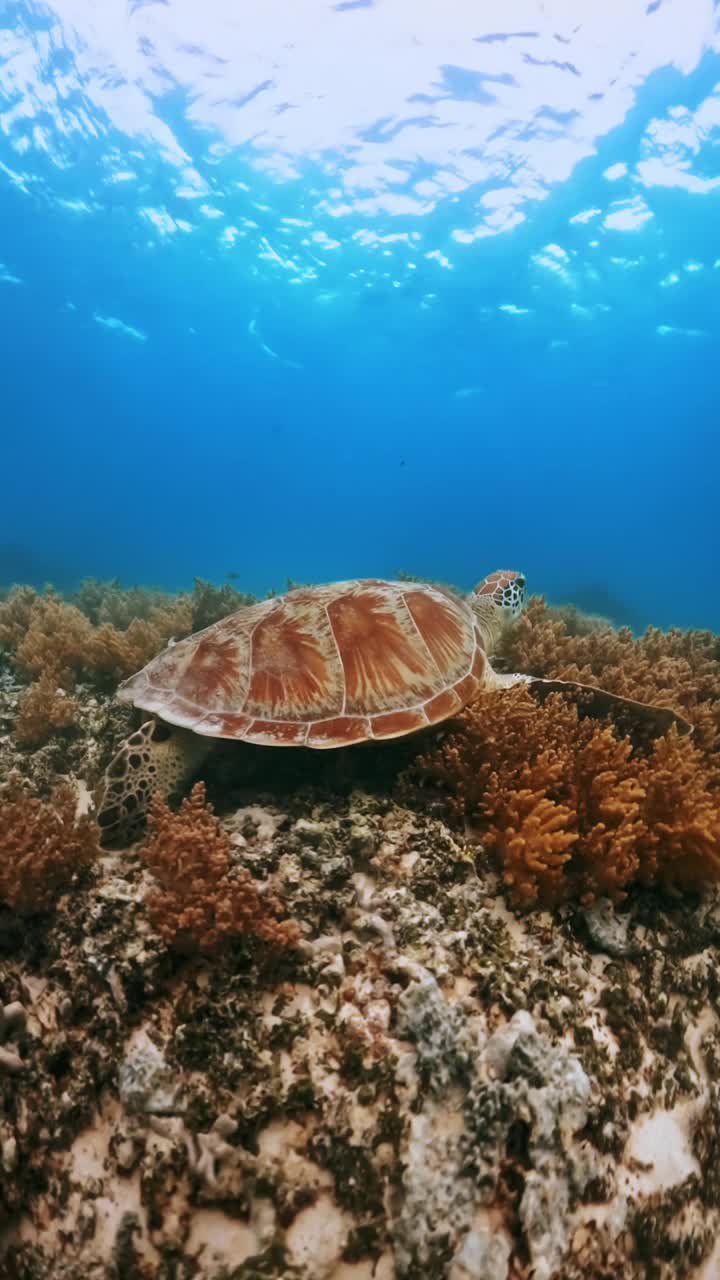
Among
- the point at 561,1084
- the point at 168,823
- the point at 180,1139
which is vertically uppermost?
the point at 168,823

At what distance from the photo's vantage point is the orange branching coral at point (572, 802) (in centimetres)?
297

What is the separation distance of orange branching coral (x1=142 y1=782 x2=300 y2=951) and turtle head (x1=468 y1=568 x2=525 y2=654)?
10.8ft

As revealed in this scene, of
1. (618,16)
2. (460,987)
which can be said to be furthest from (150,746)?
(618,16)

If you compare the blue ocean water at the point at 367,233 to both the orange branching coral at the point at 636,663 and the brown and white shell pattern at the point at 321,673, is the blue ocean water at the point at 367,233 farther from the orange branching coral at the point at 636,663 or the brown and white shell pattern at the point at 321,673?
the brown and white shell pattern at the point at 321,673

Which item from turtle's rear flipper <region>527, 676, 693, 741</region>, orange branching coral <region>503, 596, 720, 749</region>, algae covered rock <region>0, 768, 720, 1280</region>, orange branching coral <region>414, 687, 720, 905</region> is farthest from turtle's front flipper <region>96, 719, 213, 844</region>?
orange branching coral <region>503, 596, 720, 749</region>

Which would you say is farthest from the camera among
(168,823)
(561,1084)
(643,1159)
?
(168,823)

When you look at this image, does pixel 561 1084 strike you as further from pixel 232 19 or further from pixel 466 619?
pixel 232 19

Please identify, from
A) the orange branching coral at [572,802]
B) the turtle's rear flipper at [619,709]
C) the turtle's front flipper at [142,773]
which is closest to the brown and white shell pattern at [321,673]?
the turtle's front flipper at [142,773]

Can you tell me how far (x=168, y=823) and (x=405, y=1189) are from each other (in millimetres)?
1893

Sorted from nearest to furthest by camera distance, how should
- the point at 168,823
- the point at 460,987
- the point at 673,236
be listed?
the point at 460,987 < the point at 168,823 < the point at 673,236

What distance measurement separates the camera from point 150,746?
3.75m

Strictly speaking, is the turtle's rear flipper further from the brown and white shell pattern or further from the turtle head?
the turtle head

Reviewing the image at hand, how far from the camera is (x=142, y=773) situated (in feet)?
11.9

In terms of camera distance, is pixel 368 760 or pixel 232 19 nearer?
pixel 368 760
